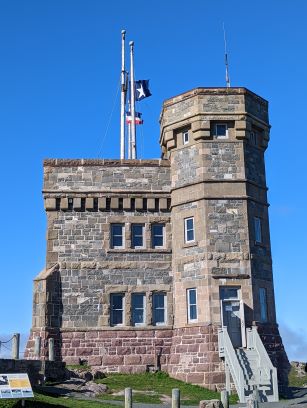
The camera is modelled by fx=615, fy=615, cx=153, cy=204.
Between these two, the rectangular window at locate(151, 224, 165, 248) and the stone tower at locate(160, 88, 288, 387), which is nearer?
the stone tower at locate(160, 88, 288, 387)

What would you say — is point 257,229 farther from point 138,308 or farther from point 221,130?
point 138,308

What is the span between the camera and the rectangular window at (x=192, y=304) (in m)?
25.9

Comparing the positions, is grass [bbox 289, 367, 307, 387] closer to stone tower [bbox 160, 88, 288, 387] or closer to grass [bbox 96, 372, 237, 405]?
stone tower [bbox 160, 88, 288, 387]

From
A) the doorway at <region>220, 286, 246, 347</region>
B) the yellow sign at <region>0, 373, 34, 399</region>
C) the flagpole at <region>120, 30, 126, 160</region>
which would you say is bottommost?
the yellow sign at <region>0, 373, 34, 399</region>

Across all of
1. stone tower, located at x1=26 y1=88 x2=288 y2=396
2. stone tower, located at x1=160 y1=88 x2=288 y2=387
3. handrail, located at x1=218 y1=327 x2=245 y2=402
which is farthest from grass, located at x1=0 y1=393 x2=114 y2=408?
stone tower, located at x1=26 y1=88 x2=288 y2=396

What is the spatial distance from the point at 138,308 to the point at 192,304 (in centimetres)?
289

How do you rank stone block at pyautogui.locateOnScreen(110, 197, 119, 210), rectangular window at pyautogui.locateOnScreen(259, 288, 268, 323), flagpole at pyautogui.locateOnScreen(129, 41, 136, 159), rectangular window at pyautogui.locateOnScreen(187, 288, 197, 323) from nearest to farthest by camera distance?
1. rectangular window at pyautogui.locateOnScreen(187, 288, 197, 323)
2. rectangular window at pyautogui.locateOnScreen(259, 288, 268, 323)
3. stone block at pyautogui.locateOnScreen(110, 197, 119, 210)
4. flagpole at pyautogui.locateOnScreen(129, 41, 136, 159)

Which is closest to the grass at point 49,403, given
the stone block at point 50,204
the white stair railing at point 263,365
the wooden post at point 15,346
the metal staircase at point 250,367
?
the wooden post at point 15,346

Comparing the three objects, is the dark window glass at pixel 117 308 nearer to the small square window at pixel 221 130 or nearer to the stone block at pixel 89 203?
the stone block at pixel 89 203

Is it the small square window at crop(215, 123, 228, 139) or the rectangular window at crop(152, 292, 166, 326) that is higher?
the small square window at crop(215, 123, 228, 139)

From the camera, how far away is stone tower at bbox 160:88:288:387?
997 inches

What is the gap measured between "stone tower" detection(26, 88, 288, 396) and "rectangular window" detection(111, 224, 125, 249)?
0.05 meters

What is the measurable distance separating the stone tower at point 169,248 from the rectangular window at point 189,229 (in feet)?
0.18

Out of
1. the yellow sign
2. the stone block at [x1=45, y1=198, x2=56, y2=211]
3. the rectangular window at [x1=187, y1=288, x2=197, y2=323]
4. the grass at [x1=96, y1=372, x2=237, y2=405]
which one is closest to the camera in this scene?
the yellow sign
